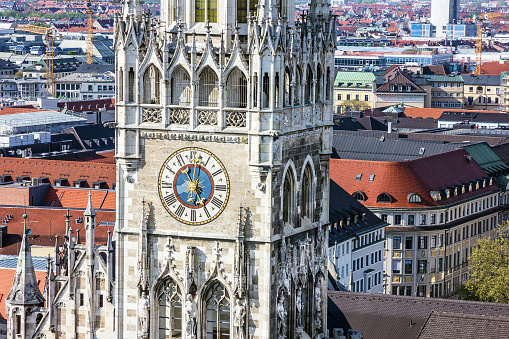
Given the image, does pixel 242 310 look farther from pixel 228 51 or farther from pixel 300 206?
pixel 228 51

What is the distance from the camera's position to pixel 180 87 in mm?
56750

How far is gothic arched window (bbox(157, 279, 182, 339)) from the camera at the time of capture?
57938mm

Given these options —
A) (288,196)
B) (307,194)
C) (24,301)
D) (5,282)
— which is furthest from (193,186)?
(5,282)

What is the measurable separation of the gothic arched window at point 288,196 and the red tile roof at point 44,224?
65.5 metres

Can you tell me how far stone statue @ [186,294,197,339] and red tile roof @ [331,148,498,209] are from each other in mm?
116150

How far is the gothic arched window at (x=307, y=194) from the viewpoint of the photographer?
60.0 meters

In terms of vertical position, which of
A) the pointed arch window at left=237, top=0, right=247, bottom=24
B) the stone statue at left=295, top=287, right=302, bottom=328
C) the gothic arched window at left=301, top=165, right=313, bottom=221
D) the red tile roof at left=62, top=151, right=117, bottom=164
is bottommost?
the red tile roof at left=62, top=151, right=117, bottom=164

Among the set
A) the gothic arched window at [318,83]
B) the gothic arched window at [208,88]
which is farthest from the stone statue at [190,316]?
the gothic arched window at [318,83]

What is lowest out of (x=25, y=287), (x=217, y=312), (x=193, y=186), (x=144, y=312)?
(x=25, y=287)

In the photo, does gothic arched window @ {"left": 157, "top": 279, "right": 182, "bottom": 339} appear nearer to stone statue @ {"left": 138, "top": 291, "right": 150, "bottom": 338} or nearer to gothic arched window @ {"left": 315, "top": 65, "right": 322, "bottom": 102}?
stone statue @ {"left": 138, "top": 291, "right": 150, "bottom": 338}

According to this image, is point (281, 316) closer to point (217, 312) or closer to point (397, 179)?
point (217, 312)

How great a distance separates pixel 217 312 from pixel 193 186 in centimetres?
474

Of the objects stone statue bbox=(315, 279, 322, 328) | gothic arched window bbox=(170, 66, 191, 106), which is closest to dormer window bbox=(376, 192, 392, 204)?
stone statue bbox=(315, 279, 322, 328)

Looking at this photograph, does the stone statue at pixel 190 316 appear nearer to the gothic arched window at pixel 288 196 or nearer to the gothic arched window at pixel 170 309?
the gothic arched window at pixel 170 309
